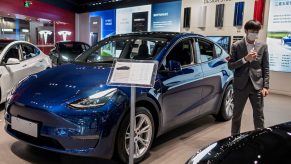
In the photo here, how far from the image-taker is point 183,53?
11.6 ft

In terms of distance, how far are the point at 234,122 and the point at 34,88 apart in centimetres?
215

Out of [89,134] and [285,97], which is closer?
[89,134]

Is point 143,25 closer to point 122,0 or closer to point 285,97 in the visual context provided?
point 122,0

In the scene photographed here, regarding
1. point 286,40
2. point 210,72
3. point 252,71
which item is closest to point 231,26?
point 286,40

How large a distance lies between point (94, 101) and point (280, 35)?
631cm

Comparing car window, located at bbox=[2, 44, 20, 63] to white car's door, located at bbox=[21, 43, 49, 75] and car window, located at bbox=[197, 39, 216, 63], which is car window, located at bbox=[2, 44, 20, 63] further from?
car window, located at bbox=[197, 39, 216, 63]

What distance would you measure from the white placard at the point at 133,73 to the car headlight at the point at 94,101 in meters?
0.24

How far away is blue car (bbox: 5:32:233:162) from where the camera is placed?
246 cm

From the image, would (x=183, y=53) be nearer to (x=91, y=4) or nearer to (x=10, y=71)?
(x=10, y=71)

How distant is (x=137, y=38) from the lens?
11.7 feet

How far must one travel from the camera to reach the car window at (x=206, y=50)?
12.6ft

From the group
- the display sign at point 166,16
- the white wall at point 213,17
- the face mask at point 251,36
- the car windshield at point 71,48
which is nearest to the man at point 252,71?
the face mask at point 251,36

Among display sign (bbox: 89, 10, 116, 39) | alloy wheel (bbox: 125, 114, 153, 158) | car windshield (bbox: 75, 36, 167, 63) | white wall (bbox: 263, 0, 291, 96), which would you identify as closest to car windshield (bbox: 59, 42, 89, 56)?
display sign (bbox: 89, 10, 116, 39)

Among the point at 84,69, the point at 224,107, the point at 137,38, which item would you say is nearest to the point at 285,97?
the point at 224,107
